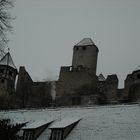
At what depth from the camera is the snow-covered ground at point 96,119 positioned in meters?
29.1

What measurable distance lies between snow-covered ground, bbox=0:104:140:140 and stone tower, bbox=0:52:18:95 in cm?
2085

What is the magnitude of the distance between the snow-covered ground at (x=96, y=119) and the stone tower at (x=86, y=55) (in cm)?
2422

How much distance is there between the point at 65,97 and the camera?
56.2m

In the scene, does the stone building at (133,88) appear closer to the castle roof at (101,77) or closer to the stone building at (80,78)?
the stone building at (80,78)

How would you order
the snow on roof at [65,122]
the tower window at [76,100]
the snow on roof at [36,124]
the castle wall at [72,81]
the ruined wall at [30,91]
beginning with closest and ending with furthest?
the snow on roof at [65,122]
the snow on roof at [36,124]
the tower window at [76,100]
the castle wall at [72,81]
the ruined wall at [30,91]

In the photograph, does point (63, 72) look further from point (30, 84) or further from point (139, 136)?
point (139, 136)

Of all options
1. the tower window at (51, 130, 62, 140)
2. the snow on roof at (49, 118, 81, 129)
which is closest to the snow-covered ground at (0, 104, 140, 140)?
the snow on roof at (49, 118, 81, 129)

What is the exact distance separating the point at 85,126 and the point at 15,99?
1066 inches

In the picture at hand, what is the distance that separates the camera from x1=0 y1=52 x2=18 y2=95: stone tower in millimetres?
57169

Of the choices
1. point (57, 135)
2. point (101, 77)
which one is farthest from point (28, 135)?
point (101, 77)

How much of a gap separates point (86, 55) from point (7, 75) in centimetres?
1011

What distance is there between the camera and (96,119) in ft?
104

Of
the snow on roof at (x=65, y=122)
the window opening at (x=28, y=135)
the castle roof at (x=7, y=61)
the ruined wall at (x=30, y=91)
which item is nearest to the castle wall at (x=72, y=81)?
the ruined wall at (x=30, y=91)

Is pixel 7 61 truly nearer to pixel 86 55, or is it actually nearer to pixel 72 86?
pixel 72 86
